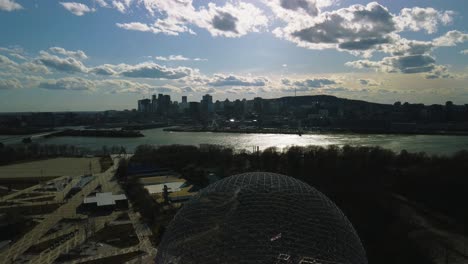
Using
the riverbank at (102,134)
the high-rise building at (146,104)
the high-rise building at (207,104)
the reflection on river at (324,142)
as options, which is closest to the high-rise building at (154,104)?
the high-rise building at (146,104)

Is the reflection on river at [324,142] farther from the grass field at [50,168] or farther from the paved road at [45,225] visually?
the paved road at [45,225]

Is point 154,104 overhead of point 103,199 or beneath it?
overhead

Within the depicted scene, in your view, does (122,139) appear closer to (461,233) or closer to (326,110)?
(461,233)

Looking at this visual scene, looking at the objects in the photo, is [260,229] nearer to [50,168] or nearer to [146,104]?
[50,168]

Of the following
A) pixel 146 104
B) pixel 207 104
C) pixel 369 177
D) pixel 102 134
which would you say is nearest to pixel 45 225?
pixel 369 177

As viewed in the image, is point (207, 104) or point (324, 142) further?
point (207, 104)
